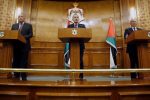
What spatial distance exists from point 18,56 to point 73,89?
2015 millimetres

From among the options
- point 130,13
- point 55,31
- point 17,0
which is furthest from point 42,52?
point 130,13

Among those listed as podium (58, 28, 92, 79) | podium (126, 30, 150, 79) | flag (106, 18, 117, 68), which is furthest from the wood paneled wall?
podium (58, 28, 92, 79)

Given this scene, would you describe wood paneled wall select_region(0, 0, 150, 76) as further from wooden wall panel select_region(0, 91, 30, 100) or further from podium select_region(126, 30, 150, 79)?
wooden wall panel select_region(0, 91, 30, 100)

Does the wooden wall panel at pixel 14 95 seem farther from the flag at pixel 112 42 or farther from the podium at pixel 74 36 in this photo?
the flag at pixel 112 42

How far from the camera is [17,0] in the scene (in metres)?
5.74

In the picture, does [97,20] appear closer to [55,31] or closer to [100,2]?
[100,2]

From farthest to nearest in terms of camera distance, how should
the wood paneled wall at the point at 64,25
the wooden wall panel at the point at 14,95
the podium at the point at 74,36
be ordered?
the wood paneled wall at the point at 64,25 → the podium at the point at 74,36 → the wooden wall panel at the point at 14,95

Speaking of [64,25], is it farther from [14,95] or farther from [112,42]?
[14,95]

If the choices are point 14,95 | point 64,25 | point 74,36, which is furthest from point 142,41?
point 64,25

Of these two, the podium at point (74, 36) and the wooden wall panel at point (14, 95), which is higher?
the podium at point (74, 36)

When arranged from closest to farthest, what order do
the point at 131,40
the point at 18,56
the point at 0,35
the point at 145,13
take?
the point at 0,35 → the point at 131,40 → the point at 18,56 → the point at 145,13

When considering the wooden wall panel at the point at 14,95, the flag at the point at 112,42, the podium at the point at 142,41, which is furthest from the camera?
the flag at the point at 112,42

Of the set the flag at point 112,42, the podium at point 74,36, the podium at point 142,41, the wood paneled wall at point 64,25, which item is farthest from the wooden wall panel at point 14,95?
the flag at point 112,42

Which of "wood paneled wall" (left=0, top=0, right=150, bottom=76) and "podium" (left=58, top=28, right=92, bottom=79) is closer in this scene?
"podium" (left=58, top=28, right=92, bottom=79)
